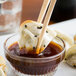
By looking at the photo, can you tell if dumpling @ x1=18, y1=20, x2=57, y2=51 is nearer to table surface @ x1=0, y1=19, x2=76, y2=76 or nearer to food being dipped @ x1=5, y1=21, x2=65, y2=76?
food being dipped @ x1=5, y1=21, x2=65, y2=76

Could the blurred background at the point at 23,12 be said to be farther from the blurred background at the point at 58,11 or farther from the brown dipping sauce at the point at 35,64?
the brown dipping sauce at the point at 35,64

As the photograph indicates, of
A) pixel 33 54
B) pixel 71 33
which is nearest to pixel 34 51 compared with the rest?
pixel 33 54

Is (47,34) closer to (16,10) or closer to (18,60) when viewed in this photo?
(18,60)

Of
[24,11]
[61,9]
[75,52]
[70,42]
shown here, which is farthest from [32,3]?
[75,52]

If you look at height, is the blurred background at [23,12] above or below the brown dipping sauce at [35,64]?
below

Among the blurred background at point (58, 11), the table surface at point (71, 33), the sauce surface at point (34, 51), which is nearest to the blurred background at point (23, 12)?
the blurred background at point (58, 11)

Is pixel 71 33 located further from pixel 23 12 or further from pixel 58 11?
pixel 23 12

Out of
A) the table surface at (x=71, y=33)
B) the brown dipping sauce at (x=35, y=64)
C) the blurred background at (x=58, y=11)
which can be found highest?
the brown dipping sauce at (x=35, y=64)
